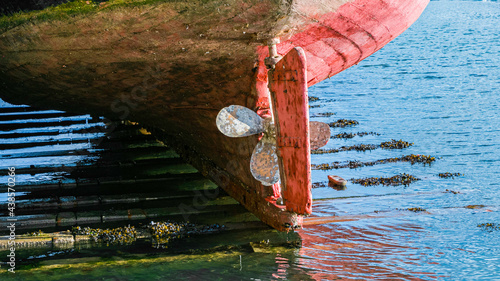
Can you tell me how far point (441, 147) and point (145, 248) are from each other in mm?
5825

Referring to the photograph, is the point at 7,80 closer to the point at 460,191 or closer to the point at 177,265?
the point at 177,265

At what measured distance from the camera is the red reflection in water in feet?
14.1

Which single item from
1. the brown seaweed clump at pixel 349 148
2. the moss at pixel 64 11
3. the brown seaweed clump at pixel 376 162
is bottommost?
the brown seaweed clump at pixel 376 162

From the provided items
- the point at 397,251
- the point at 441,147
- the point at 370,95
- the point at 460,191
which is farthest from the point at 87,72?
the point at 370,95

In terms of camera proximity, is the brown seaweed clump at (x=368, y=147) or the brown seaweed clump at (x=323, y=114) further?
the brown seaweed clump at (x=323, y=114)

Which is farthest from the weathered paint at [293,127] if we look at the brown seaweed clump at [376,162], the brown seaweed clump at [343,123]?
the brown seaweed clump at [343,123]

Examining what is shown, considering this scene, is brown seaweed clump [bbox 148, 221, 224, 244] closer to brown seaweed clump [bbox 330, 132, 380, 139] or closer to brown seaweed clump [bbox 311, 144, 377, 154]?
brown seaweed clump [bbox 311, 144, 377, 154]

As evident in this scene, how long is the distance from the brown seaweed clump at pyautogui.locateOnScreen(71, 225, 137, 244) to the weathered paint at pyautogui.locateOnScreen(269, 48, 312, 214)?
5.23 ft

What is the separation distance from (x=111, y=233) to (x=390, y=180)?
11.8 feet

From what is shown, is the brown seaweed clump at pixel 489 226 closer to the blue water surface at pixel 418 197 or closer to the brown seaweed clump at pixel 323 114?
the blue water surface at pixel 418 197

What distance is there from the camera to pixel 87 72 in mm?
4848

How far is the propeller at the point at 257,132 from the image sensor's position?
14.6 ft

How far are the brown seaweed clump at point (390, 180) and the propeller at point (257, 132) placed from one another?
2.35 meters

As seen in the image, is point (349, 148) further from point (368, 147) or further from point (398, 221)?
point (398, 221)
